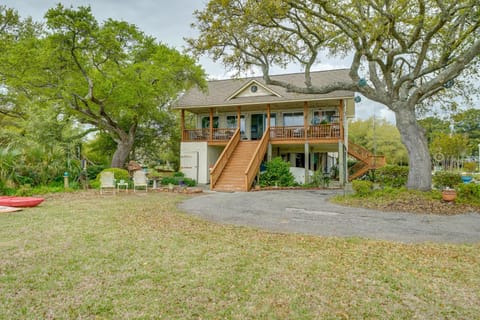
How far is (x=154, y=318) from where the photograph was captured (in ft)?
9.46

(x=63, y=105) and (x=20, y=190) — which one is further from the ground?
(x=63, y=105)

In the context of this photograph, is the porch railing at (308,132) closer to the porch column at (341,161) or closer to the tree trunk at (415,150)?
the porch column at (341,161)

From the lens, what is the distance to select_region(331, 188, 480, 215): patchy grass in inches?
360

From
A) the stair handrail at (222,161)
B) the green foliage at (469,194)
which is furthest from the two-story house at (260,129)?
the green foliage at (469,194)

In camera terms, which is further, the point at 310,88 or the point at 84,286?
the point at 310,88

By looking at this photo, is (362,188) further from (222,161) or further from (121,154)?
(121,154)

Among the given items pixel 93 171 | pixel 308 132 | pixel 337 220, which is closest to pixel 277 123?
pixel 308 132

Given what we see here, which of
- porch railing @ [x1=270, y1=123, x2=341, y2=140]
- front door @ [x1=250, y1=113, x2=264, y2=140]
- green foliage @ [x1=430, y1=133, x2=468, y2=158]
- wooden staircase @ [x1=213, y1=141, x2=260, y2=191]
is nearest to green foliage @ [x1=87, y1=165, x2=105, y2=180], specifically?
wooden staircase @ [x1=213, y1=141, x2=260, y2=191]

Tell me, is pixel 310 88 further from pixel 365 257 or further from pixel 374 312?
pixel 374 312

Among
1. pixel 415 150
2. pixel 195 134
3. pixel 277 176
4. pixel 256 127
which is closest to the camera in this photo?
pixel 415 150

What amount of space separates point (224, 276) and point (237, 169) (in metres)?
12.7

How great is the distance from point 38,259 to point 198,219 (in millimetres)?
3790

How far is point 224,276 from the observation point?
3.87 meters

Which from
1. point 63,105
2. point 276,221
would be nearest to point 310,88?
point 276,221
